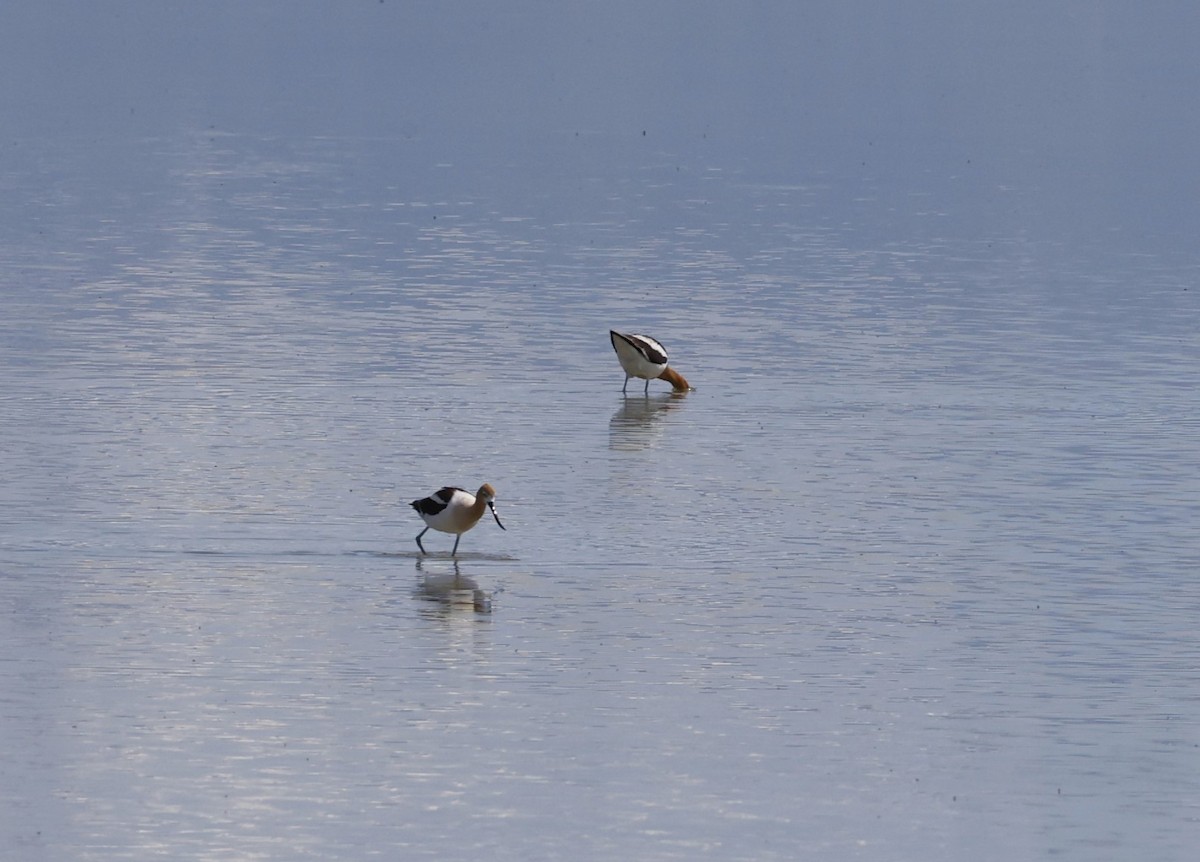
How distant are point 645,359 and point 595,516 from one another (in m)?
7.61

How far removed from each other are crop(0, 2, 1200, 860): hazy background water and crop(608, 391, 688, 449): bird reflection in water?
19 centimetres

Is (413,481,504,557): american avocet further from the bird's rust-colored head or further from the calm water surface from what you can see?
the bird's rust-colored head

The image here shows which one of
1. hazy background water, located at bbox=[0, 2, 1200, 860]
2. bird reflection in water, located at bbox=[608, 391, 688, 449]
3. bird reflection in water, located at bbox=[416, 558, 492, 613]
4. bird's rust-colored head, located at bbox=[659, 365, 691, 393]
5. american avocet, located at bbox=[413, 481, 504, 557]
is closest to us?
hazy background water, located at bbox=[0, 2, 1200, 860]

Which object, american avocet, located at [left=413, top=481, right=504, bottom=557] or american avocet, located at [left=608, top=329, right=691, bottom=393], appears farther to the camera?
american avocet, located at [left=608, top=329, right=691, bottom=393]

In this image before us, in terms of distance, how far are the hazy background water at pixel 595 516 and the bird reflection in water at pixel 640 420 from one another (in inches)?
7.4

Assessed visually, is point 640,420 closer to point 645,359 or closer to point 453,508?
point 645,359

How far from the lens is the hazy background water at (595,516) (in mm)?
16438

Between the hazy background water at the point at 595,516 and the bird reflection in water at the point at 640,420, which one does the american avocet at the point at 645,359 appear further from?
the hazy background water at the point at 595,516

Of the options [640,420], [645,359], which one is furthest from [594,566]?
[645,359]

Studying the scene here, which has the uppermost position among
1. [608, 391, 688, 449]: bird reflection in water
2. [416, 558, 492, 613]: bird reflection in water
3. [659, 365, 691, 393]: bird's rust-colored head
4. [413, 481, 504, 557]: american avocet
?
[659, 365, 691, 393]: bird's rust-colored head

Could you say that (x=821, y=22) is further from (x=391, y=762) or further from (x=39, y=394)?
(x=391, y=762)

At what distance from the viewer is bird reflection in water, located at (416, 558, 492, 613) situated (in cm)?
2105

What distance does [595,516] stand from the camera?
80.9ft

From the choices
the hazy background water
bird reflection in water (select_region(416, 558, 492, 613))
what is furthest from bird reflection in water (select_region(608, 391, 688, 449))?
bird reflection in water (select_region(416, 558, 492, 613))
